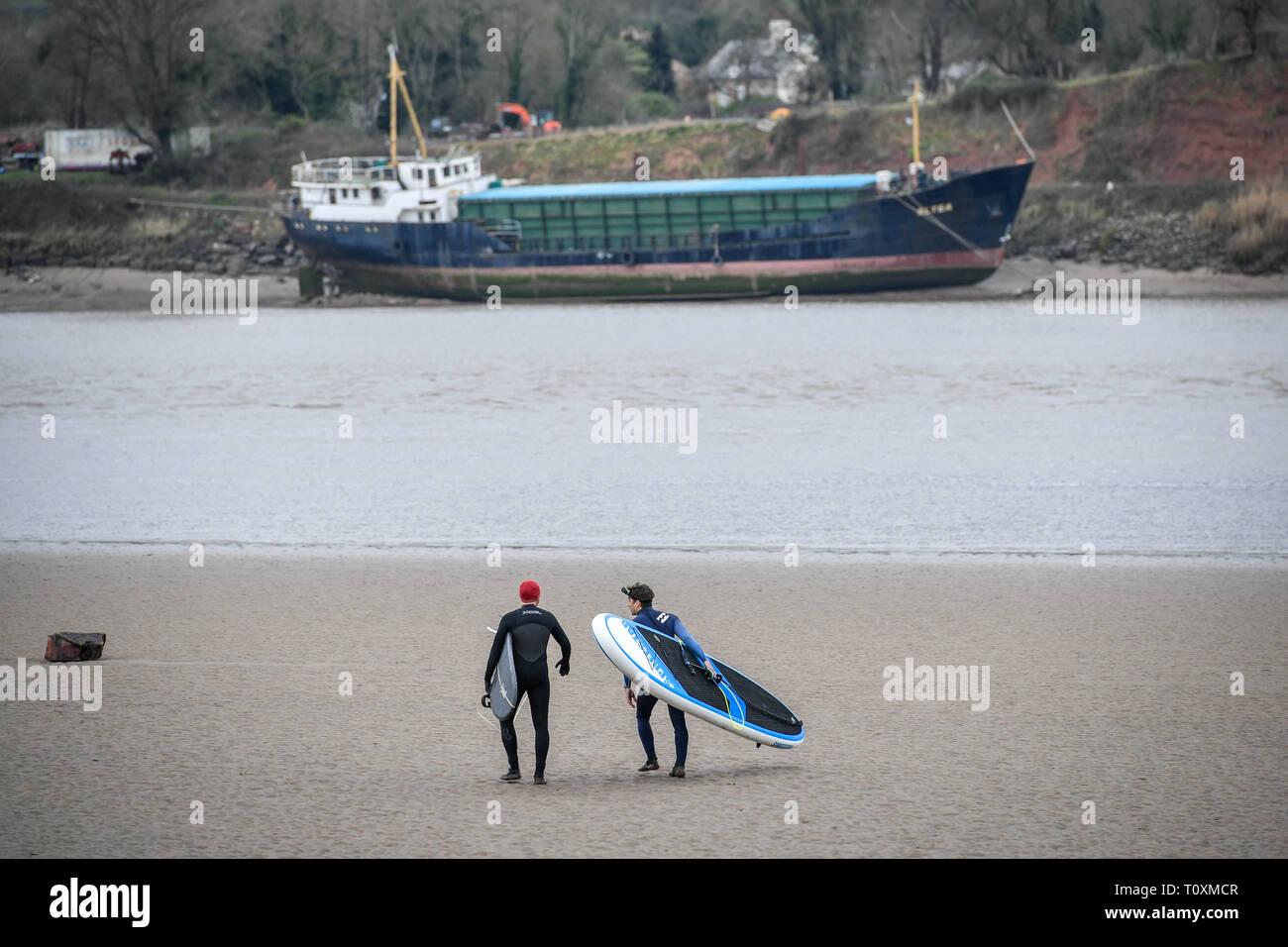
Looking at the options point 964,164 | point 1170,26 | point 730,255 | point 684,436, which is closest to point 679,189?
point 730,255

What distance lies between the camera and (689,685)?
36.6 ft

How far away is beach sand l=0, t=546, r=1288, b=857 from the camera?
1052cm

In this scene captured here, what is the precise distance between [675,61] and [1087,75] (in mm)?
54761

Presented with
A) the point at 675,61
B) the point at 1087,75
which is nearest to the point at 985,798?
the point at 1087,75

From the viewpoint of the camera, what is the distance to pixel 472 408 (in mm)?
39250

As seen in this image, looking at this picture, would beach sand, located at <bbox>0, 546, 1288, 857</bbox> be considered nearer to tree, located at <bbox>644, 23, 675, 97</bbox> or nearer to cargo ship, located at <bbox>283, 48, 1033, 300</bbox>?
cargo ship, located at <bbox>283, 48, 1033, 300</bbox>

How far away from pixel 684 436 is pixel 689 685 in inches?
908

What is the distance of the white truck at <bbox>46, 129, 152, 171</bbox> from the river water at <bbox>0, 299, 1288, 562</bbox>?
31.0m

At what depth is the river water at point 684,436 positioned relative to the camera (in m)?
23.2

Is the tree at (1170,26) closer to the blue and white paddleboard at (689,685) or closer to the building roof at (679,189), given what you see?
the building roof at (679,189)

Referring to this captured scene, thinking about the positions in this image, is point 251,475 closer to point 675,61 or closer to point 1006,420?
point 1006,420

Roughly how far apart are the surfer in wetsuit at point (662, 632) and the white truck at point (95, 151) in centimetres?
8512

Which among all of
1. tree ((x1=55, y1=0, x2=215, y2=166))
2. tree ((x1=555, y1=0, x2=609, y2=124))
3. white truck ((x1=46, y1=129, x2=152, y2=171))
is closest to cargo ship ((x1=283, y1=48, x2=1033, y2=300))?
tree ((x1=55, y1=0, x2=215, y2=166))
